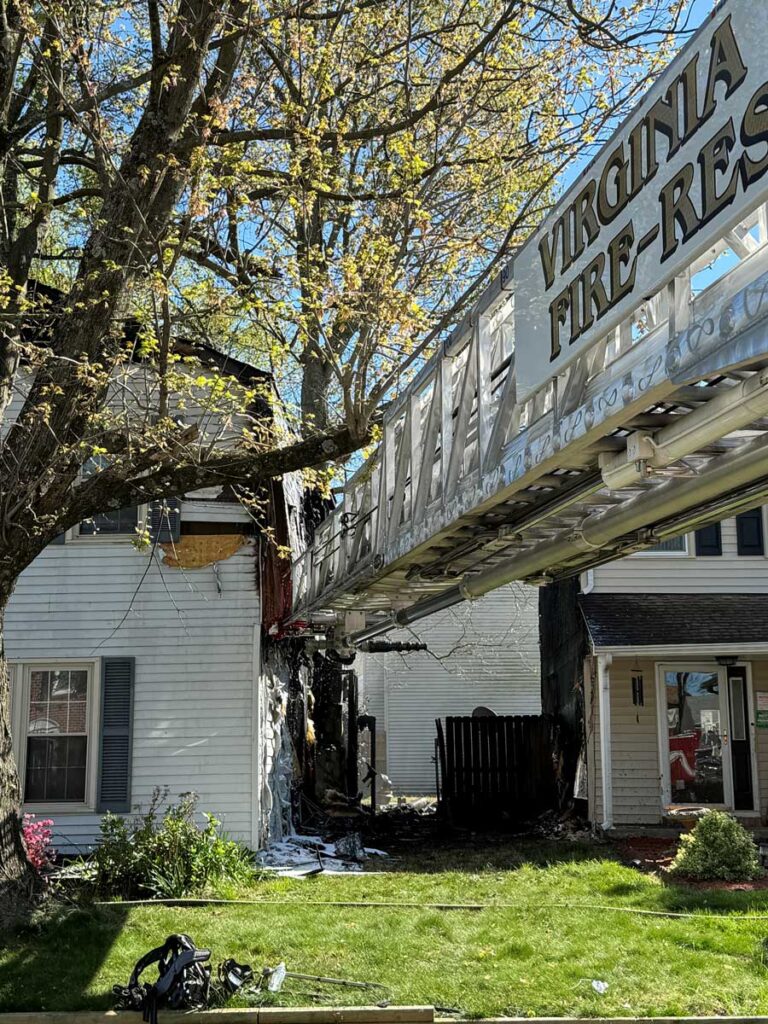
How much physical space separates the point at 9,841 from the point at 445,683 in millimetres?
20690

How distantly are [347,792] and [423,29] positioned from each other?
12946 millimetres

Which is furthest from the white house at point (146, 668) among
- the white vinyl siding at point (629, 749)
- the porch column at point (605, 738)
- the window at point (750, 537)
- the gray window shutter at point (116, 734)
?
the window at point (750, 537)

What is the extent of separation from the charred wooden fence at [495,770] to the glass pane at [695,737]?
7.40 feet

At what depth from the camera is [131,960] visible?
27.2 feet

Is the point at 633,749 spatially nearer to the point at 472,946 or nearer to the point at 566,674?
the point at 566,674

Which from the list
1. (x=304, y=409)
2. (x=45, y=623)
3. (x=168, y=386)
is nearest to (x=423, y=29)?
(x=304, y=409)

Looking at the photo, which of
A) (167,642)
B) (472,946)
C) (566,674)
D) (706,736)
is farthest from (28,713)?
(706,736)

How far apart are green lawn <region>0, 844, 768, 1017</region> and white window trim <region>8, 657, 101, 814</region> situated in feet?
10.6

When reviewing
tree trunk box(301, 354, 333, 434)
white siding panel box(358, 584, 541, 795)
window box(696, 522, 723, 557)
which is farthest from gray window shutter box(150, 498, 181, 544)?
white siding panel box(358, 584, 541, 795)

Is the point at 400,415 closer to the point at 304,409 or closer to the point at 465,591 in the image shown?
the point at 465,591

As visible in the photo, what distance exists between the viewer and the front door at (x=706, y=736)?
1570 centimetres

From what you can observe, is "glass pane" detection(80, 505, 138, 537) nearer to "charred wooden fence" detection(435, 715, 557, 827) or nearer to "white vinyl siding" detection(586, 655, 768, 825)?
"charred wooden fence" detection(435, 715, 557, 827)

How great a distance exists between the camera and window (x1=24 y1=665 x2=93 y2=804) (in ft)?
43.1

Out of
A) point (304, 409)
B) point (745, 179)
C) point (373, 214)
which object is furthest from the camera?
point (304, 409)
